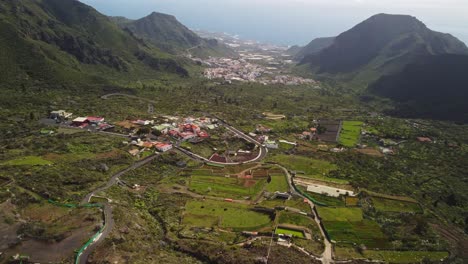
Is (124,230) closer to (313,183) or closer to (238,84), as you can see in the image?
(313,183)

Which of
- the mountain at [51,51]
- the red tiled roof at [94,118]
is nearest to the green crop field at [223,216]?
the red tiled roof at [94,118]

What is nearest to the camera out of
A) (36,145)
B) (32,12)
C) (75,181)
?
(75,181)

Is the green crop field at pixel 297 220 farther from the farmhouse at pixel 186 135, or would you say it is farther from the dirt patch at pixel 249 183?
the farmhouse at pixel 186 135

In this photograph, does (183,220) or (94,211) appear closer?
(94,211)

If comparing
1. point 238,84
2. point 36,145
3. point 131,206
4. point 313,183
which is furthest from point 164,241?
point 238,84

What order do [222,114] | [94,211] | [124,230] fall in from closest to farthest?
[124,230] < [94,211] < [222,114]

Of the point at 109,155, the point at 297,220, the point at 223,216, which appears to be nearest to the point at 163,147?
the point at 109,155

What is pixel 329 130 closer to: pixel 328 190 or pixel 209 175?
pixel 328 190
